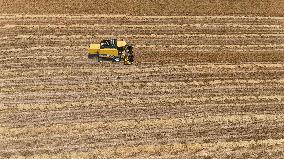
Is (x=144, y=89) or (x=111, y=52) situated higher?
(x=111, y=52)

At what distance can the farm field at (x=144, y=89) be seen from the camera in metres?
17.0

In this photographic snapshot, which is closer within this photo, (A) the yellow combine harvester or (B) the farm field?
(B) the farm field

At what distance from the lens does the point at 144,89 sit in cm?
1989

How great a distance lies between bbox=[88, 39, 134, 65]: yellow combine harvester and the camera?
2116 cm

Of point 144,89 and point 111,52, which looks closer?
point 144,89

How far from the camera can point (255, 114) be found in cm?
1902

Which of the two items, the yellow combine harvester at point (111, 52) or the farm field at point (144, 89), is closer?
the farm field at point (144, 89)

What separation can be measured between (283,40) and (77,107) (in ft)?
52.7

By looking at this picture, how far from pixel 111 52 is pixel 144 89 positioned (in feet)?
10.8

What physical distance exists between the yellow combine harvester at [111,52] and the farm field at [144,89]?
49cm

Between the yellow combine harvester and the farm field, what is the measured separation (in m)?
0.49

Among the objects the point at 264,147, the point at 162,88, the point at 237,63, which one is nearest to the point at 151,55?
the point at 162,88

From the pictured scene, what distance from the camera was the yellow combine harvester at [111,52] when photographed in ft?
69.4

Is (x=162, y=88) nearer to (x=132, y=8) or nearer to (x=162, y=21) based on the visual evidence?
(x=162, y=21)
